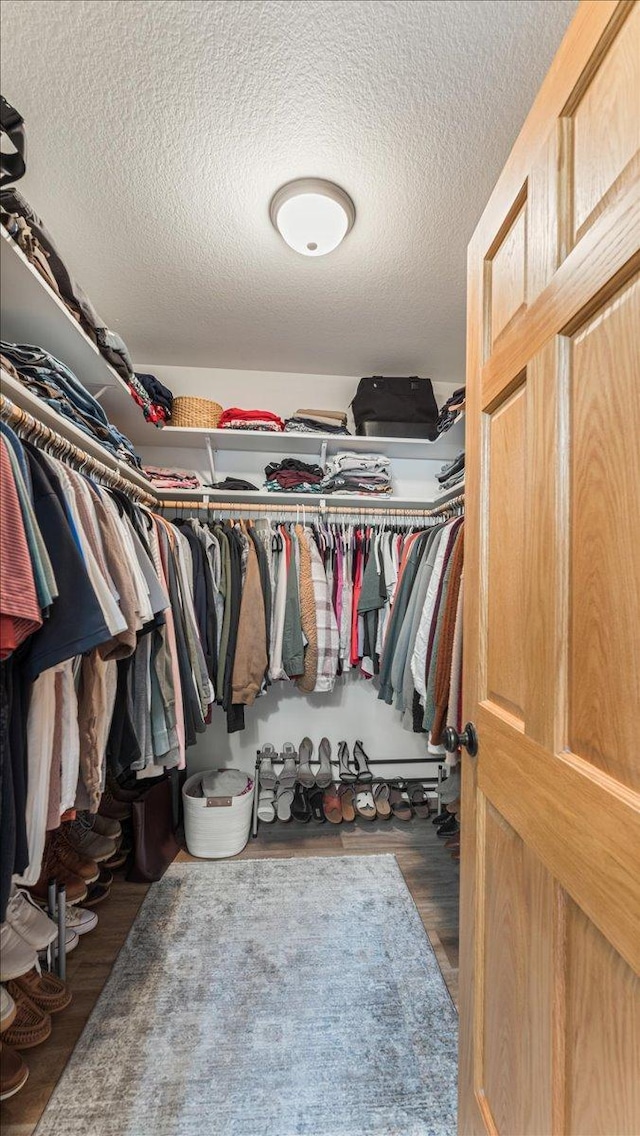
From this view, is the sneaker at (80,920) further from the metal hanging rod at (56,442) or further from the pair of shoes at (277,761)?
the metal hanging rod at (56,442)

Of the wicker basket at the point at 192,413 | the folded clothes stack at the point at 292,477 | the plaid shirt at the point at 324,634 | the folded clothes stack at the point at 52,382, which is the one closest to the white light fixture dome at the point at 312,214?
the folded clothes stack at the point at 52,382

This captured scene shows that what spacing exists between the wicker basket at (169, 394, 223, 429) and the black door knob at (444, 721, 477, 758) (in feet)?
6.15

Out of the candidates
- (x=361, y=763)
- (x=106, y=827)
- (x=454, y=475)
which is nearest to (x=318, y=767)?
(x=361, y=763)

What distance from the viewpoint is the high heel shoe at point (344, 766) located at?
2.51 m

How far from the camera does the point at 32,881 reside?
0.93m

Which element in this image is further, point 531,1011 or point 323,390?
point 323,390

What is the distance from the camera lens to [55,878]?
149 cm

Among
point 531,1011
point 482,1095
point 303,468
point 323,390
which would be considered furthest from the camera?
point 323,390

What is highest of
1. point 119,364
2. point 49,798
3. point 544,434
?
point 119,364

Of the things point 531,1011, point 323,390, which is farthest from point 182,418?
point 531,1011

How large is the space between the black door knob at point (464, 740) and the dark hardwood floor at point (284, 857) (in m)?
1.02

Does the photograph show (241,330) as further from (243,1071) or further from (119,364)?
(243,1071)

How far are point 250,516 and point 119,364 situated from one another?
1006 mm

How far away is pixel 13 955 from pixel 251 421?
6.88 feet
